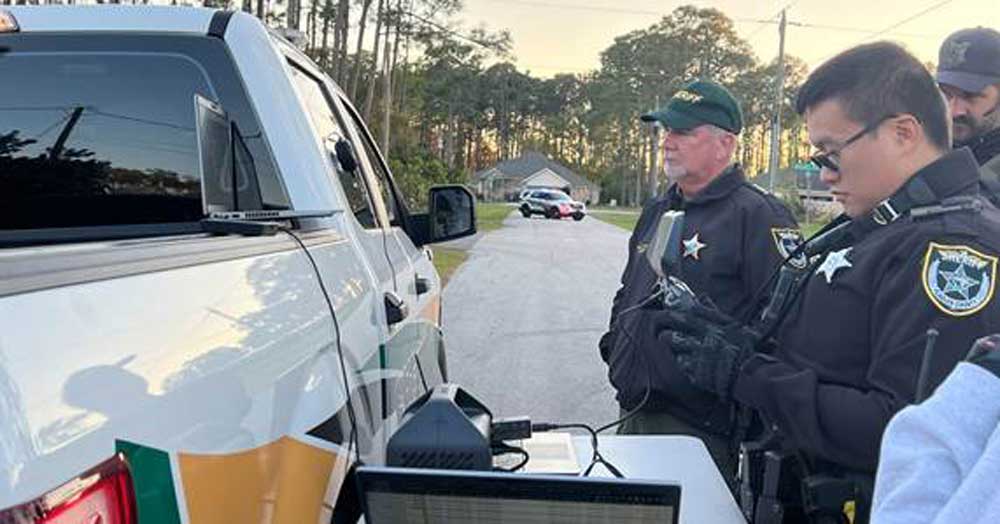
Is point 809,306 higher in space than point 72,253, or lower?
lower

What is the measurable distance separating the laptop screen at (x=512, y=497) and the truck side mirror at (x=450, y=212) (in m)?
2.47

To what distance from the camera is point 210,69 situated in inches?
102

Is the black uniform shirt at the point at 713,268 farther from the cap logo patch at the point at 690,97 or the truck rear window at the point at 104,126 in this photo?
the truck rear window at the point at 104,126

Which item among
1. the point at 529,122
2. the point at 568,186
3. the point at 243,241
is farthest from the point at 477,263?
the point at 529,122

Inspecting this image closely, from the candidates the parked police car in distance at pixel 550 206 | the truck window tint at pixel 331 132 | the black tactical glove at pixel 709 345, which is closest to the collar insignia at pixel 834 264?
the black tactical glove at pixel 709 345

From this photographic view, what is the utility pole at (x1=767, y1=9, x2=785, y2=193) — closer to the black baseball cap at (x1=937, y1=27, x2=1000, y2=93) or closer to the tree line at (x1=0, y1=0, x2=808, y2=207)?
the tree line at (x1=0, y1=0, x2=808, y2=207)

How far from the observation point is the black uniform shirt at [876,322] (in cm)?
184

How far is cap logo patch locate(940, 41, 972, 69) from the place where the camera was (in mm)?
3428

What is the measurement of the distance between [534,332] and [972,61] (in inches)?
298

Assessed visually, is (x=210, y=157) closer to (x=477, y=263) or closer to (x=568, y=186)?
(x=477, y=263)

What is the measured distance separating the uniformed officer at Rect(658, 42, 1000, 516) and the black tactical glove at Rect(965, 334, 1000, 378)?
61 centimetres

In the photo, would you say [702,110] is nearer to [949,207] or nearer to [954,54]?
[954,54]

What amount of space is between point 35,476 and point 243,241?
1041mm

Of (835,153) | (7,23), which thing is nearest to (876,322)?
(835,153)
